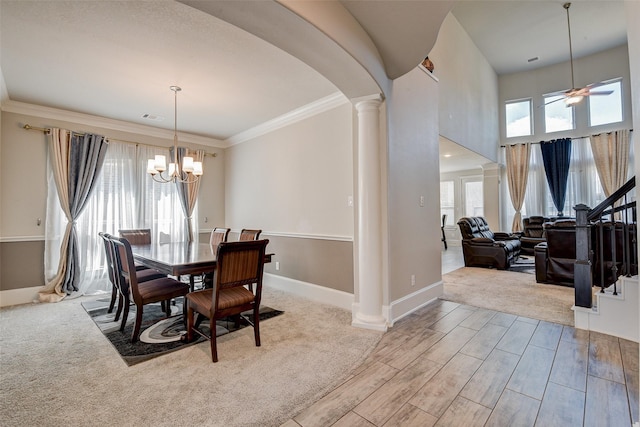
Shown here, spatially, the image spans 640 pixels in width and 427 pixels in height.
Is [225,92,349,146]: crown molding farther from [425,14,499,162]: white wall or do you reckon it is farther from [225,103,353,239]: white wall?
[425,14,499,162]: white wall

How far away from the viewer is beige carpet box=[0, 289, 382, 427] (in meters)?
1.59

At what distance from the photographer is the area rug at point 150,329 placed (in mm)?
2330

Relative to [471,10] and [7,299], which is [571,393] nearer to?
[7,299]

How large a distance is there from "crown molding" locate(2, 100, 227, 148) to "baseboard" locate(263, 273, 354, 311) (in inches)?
120

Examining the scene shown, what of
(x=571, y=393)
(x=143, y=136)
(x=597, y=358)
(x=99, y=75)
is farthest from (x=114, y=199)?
(x=597, y=358)

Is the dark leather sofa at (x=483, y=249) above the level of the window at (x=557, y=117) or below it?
below

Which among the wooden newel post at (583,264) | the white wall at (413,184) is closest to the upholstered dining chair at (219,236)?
the white wall at (413,184)

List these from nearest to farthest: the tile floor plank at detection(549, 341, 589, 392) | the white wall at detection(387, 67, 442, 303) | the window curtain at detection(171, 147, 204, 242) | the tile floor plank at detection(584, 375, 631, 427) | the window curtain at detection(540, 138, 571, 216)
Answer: the tile floor plank at detection(584, 375, 631, 427), the tile floor plank at detection(549, 341, 589, 392), the white wall at detection(387, 67, 442, 303), the window curtain at detection(171, 147, 204, 242), the window curtain at detection(540, 138, 571, 216)

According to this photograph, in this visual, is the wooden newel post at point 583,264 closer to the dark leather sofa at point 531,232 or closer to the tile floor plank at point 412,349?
the tile floor plank at point 412,349

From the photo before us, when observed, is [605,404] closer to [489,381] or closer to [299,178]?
[489,381]

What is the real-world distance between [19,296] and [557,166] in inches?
437

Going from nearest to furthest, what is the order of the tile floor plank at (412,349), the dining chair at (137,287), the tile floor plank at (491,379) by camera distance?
1. the tile floor plank at (491,379)
2. the tile floor plank at (412,349)
3. the dining chair at (137,287)

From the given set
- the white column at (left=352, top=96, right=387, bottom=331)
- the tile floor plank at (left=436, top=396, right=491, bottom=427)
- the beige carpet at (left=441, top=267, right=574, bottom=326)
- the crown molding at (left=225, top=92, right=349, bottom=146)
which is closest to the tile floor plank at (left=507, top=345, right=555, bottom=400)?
the tile floor plank at (left=436, top=396, right=491, bottom=427)

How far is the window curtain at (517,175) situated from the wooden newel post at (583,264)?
5711 mm
